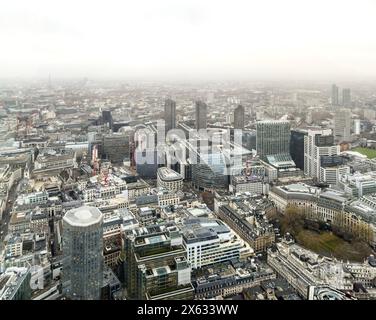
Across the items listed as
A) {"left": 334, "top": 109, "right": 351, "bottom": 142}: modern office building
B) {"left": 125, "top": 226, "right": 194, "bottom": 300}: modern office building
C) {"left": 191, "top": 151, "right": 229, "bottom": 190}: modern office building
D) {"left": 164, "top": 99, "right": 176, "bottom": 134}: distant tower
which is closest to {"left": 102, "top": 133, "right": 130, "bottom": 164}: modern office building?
{"left": 164, "top": 99, "right": 176, "bottom": 134}: distant tower

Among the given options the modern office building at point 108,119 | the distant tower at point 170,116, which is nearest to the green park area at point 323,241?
the distant tower at point 170,116

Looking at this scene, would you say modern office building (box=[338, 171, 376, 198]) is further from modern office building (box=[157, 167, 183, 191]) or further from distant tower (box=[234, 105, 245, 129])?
distant tower (box=[234, 105, 245, 129])

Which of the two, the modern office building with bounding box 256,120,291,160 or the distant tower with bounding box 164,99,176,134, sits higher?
the distant tower with bounding box 164,99,176,134

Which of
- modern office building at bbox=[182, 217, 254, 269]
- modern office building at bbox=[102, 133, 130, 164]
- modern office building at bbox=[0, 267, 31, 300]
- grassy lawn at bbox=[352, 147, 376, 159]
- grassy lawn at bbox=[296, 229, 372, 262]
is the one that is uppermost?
modern office building at bbox=[102, 133, 130, 164]

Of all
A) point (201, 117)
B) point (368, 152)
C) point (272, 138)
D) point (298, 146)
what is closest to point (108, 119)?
point (201, 117)

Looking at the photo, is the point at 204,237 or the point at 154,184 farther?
the point at 154,184
